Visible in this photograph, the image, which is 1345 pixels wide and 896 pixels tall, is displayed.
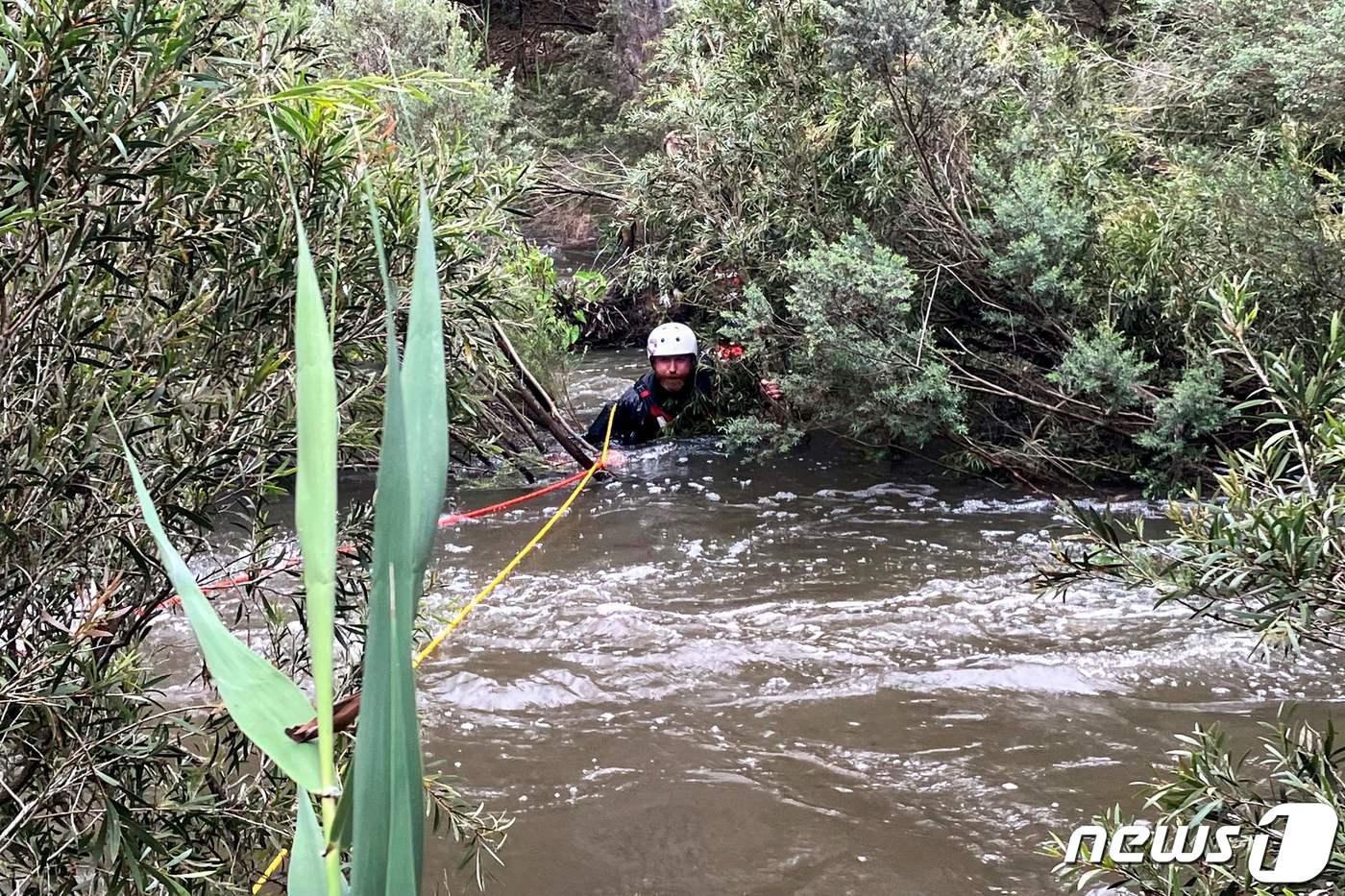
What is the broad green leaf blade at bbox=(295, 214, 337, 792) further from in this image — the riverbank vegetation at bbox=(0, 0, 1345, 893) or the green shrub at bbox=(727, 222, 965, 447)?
the green shrub at bbox=(727, 222, 965, 447)

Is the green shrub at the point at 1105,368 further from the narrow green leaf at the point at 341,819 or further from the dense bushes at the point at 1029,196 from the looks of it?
the narrow green leaf at the point at 341,819

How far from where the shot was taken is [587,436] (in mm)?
8594

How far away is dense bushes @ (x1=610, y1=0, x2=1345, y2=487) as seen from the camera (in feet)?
19.6

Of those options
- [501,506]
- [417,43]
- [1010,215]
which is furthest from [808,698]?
[417,43]

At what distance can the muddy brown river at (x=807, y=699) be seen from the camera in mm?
3350

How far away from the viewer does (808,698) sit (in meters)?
4.40

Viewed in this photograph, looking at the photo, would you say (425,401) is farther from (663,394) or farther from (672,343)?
(663,394)

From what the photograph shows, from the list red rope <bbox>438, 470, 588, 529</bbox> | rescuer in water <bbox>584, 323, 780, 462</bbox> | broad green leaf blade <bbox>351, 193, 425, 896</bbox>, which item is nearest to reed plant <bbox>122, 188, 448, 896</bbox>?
broad green leaf blade <bbox>351, 193, 425, 896</bbox>

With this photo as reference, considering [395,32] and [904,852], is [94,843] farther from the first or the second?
[395,32]

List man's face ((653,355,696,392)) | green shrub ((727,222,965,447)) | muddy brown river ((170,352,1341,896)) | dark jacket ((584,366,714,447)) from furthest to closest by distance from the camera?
dark jacket ((584,366,714,447)) < man's face ((653,355,696,392)) < green shrub ((727,222,965,447)) < muddy brown river ((170,352,1341,896))

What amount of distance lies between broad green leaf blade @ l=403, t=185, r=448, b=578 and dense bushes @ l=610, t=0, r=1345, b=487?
5.93 m

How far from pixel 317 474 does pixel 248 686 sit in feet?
0.42

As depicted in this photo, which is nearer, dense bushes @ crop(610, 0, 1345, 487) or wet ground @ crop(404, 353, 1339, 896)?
wet ground @ crop(404, 353, 1339, 896)

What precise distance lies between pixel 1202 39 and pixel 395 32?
6.29 m
